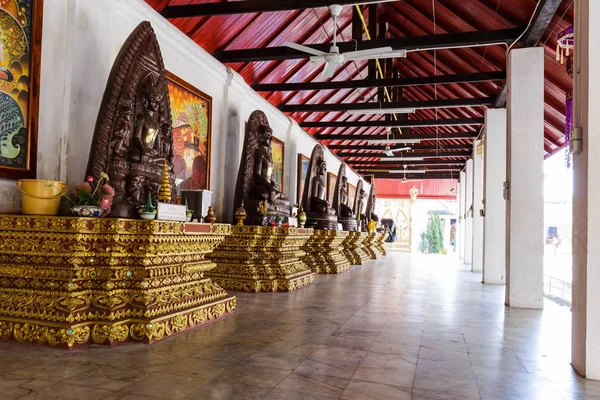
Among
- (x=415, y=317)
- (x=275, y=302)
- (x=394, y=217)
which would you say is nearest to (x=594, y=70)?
(x=415, y=317)

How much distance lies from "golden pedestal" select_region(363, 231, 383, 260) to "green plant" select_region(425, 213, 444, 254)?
8.99m

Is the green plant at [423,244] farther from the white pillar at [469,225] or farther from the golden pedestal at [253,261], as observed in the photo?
the golden pedestal at [253,261]

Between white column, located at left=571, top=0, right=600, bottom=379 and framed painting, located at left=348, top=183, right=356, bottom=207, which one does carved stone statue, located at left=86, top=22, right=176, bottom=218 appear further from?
framed painting, located at left=348, top=183, right=356, bottom=207

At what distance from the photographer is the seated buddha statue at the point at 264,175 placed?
8.07 metres

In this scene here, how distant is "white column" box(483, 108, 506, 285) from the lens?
9.57 meters

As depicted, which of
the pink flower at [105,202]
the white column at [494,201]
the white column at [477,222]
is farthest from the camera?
the white column at [477,222]

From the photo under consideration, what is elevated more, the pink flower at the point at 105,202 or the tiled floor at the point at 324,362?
the pink flower at the point at 105,202

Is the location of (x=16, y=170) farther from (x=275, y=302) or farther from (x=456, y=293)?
(x=456, y=293)

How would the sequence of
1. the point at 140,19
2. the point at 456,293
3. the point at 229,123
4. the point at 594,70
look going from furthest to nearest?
the point at 229,123 < the point at 456,293 < the point at 140,19 < the point at 594,70

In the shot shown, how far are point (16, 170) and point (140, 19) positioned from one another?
8.38ft

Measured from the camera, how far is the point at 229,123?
8.26 metres

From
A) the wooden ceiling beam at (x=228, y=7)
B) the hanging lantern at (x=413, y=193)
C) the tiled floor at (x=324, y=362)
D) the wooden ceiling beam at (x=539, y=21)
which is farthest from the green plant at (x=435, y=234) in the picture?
the wooden ceiling beam at (x=228, y=7)

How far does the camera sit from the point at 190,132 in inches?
273

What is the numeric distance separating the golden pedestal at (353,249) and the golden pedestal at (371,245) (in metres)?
1.46
